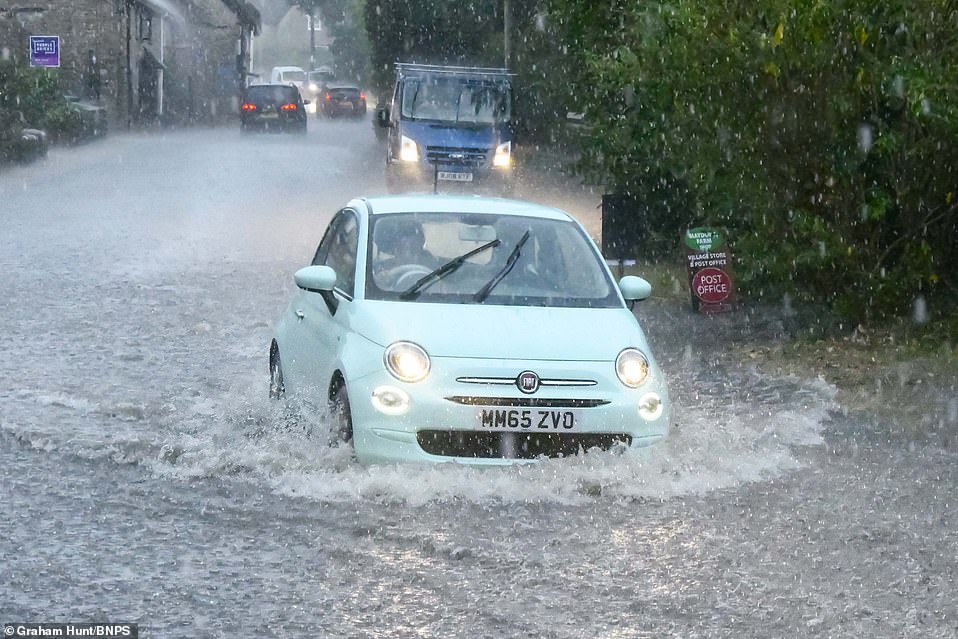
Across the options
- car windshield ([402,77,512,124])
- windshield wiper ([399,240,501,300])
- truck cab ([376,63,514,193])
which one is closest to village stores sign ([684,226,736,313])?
windshield wiper ([399,240,501,300])

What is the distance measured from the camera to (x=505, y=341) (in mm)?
8055

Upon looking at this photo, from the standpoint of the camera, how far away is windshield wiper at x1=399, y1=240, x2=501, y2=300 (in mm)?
8703

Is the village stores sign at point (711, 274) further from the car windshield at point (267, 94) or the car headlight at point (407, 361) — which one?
the car windshield at point (267, 94)

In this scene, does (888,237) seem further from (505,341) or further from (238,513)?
(238,513)

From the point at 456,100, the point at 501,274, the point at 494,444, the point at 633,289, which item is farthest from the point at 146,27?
the point at 494,444

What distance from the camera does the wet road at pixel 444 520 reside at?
600cm

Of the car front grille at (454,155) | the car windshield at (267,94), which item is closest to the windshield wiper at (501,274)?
the car front grille at (454,155)

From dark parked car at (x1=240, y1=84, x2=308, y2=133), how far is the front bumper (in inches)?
1998

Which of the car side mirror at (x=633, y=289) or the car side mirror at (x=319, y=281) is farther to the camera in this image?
the car side mirror at (x=633, y=289)

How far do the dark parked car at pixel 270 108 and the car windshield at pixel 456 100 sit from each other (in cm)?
3073

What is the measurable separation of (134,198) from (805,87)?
19625 mm

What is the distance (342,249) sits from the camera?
31.6 ft

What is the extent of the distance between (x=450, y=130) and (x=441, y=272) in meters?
18.3

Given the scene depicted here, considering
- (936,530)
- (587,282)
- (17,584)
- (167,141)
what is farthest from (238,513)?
(167,141)
